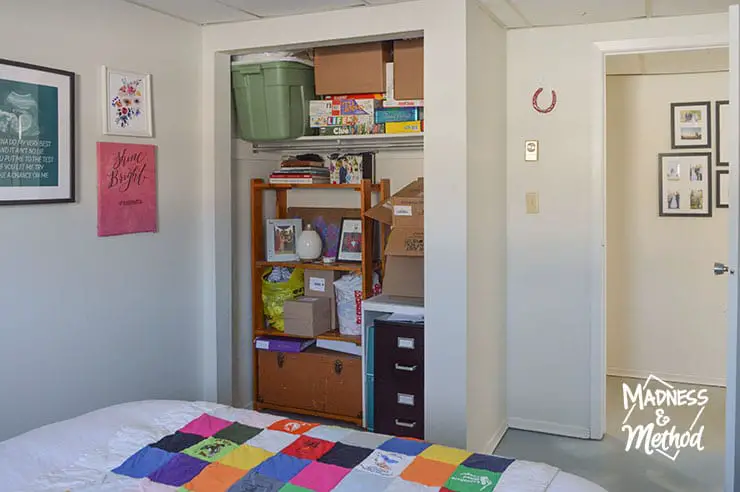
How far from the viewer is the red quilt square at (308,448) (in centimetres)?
183

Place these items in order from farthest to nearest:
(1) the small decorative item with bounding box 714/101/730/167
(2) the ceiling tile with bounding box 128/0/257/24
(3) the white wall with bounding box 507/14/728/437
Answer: (1) the small decorative item with bounding box 714/101/730/167, (3) the white wall with bounding box 507/14/728/437, (2) the ceiling tile with bounding box 128/0/257/24

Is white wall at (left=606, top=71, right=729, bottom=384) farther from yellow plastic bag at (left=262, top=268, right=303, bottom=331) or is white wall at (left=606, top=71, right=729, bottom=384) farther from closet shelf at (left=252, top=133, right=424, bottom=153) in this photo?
yellow plastic bag at (left=262, top=268, right=303, bottom=331)

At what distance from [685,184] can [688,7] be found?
173 cm

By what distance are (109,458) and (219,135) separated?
82.6 inches

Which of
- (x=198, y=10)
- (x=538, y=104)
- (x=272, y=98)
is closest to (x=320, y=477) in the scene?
(x=198, y=10)

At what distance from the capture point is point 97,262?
2.99 meters

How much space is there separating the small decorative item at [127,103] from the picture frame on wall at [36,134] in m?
0.19

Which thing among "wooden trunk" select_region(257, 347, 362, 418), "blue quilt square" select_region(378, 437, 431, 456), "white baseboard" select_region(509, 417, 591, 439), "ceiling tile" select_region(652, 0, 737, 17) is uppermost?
"ceiling tile" select_region(652, 0, 737, 17)

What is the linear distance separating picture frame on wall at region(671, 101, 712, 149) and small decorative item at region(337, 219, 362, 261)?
7.39 feet

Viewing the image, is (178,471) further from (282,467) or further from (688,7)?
(688,7)

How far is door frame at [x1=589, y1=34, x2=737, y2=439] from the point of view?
3.52 m

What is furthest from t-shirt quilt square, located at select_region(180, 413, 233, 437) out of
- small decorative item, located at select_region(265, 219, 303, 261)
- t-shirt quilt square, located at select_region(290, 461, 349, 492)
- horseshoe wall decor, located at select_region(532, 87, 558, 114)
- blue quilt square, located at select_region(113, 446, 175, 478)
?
horseshoe wall decor, located at select_region(532, 87, 558, 114)

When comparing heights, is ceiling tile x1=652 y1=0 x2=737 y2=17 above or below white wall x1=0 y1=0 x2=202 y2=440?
above

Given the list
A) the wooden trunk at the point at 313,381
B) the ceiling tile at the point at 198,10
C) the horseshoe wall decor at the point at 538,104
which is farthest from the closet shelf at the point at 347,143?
the wooden trunk at the point at 313,381
